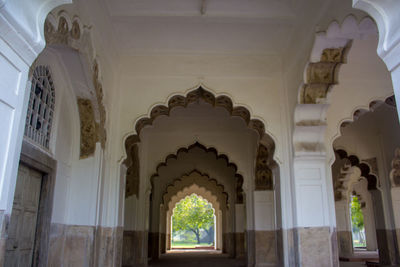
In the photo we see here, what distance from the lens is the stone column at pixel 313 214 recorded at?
5.81 meters

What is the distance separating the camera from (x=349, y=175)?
1245 centimetres

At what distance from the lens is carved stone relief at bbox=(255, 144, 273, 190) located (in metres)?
9.24

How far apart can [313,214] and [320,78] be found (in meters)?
2.13

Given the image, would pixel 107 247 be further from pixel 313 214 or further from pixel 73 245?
pixel 313 214

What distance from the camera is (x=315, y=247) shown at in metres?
5.85

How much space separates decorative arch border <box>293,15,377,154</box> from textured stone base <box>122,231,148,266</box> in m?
5.10

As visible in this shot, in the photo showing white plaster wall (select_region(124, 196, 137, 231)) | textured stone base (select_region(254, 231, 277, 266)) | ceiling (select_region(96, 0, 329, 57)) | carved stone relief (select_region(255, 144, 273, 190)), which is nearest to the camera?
ceiling (select_region(96, 0, 329, 57))

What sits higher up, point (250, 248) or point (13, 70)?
point (13, 70)

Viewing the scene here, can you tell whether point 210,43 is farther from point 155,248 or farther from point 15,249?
point 155,248

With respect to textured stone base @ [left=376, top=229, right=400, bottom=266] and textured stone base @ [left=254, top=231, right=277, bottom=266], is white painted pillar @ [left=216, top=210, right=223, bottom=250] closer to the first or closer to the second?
textured stone base @ [left=254, top=231, right=277, bottom=266]

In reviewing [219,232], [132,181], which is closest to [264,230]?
[132,181]

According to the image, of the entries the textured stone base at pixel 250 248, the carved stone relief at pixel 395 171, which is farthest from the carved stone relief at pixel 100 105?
the carved stone relief at pixel 395 171

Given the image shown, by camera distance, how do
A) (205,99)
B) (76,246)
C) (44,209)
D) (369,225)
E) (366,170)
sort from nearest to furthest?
(44,209)
(76,246)
(205,99)
(366,170)
(369,225)

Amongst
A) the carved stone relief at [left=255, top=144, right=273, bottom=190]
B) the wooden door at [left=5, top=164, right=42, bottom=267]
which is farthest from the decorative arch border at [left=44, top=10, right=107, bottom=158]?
the carved stone relief at [left=255, top=144, right=273, bottom=190]
